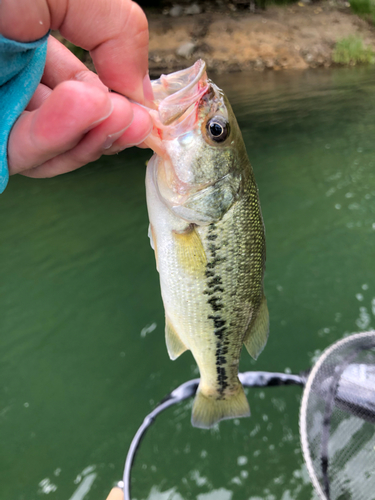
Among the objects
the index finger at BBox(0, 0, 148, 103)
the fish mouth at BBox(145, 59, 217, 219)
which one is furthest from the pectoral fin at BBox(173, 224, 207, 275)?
the index finger at BBox(0, 0, 148, 103)

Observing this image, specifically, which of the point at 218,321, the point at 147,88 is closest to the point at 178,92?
the point at 147,88

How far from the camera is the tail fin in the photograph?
180 centimetres

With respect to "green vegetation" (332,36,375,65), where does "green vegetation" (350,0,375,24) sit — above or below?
above

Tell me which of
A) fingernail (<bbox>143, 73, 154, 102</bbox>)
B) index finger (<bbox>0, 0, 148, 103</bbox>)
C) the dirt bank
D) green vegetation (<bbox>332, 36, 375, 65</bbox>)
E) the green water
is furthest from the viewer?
green vegetation (<bbox>332, 36, 375, 65</bbox>)

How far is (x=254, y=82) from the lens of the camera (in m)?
12.3

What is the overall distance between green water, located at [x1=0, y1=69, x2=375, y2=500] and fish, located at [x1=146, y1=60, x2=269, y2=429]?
46.5 inches

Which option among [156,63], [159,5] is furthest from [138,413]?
[159,5]

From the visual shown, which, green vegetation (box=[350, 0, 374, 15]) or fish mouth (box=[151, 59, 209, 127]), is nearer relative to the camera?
fish mouth (box=[151, 59, 209, 127])

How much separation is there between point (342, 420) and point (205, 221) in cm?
121

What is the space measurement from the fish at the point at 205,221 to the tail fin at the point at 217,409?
17 centimetres

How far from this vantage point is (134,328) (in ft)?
11.3

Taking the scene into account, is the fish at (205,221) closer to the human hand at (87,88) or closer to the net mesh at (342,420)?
the human hand at (87,88)

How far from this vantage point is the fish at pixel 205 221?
1264mm

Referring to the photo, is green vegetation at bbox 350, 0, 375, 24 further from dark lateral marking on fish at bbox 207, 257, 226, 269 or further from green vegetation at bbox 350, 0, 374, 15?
dark lateral marking on fish at bbox 207, 257, 226, 269
